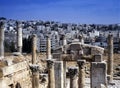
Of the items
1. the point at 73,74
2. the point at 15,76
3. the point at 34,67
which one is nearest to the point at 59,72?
the point at 15,76

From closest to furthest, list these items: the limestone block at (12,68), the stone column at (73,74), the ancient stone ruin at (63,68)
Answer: the stone column at (73,74) < the limestone block at (12,68) < the ancient stone ruin at (63,68)

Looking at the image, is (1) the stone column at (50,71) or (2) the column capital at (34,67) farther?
(1) the stone column at (50,71)

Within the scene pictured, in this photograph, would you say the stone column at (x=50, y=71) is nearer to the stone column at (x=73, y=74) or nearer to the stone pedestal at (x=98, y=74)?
the stone column at (x=73, y=74)

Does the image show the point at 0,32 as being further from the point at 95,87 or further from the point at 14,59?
the point at 95,87

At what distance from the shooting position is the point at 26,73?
26109 millimetres

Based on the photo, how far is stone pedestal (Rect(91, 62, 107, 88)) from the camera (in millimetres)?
22047

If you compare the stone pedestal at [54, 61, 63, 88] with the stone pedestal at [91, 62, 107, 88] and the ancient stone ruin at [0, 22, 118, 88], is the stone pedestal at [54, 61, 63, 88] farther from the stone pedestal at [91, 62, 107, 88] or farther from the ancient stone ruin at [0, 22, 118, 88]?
the stone pedestal at [91, 62, 107, 88]

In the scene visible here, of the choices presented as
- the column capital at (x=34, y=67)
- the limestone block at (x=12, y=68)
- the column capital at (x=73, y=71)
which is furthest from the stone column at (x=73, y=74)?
the limestone block at (x=12, y=68)

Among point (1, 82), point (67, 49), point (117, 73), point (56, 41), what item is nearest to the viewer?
point (1, 82)

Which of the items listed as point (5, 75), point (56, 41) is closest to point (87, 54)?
point (5, 75)

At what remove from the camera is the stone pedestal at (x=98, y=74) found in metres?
22.0

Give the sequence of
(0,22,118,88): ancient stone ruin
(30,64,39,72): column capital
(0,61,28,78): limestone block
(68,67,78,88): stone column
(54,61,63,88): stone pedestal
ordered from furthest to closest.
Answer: (54,61,63,88): stone pedestal → (0,22,118,88): ancient stone ruin → (0,61,28,78): limestone block → (30,64,39,72): column capital → (68,67,78,88): stone column

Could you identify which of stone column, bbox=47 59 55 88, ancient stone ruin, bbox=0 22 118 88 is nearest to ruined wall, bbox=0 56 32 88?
ancient stone ruin, bbox=0 22 118 88

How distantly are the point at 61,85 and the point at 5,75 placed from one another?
4.38 meters
